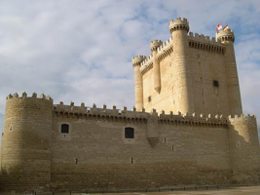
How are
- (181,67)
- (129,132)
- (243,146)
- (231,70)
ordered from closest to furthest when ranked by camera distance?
(129,132) → (243,146) → (181,67) → (231,70)

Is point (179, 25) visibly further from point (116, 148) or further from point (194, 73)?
point (116, 148)

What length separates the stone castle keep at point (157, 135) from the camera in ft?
88.3

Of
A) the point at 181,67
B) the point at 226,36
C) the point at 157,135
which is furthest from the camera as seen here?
the point at 226,36

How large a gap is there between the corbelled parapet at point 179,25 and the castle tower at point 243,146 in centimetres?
1252

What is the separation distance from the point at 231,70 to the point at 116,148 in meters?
20.6

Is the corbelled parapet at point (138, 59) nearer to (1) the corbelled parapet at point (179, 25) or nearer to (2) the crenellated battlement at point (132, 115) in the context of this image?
(1) the corbelled parapet at point (179, 25)

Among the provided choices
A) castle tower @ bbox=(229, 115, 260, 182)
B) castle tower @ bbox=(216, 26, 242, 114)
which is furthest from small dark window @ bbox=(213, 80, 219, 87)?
castle tower @ bbox=(229, 115, 260, 182)

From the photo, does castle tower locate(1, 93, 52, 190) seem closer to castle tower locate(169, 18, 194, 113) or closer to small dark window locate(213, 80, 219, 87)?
castle tower locate(169, 18, 194, 113)

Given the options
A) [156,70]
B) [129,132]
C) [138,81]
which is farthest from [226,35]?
[129,132]

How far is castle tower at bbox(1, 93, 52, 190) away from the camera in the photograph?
25.6 meters

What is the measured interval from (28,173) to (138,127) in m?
11.4

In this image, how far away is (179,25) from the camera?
41375mm

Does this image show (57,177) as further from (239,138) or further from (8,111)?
(239,138)

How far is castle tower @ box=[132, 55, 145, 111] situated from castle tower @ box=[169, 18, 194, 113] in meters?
9.26
